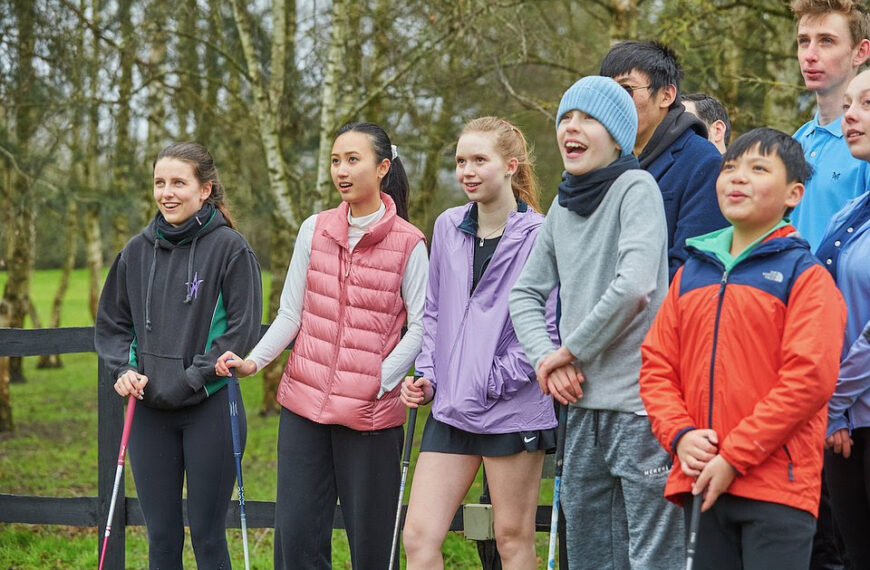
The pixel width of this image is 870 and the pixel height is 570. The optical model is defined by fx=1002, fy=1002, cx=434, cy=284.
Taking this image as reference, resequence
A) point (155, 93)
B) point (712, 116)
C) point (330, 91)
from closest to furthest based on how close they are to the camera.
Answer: point (712, 116) → point (330, 91) → point (155, 93)

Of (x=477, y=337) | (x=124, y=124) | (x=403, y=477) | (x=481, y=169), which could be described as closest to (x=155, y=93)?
(x=124, y=124)

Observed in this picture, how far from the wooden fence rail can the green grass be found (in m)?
0.87

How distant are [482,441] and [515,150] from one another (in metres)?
1.10

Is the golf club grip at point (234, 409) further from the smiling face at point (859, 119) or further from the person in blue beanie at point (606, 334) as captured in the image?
the smiling face at point (859, 119)

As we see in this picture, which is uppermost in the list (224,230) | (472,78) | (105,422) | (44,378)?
(472,78)

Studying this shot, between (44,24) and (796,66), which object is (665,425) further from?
(44,24)

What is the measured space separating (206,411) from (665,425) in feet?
6.32

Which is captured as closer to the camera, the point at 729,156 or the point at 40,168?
the point at 729,156

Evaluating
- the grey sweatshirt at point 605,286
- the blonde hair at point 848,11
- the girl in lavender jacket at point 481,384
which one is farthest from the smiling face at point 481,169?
the blonde hair at point 848,11

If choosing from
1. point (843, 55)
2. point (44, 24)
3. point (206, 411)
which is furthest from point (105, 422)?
point (44, 24)

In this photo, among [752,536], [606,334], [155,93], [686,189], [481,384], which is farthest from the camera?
[155,93]

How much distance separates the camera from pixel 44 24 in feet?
31.8

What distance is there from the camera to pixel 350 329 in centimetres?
387

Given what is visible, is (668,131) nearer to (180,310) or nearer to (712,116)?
(712,116)
